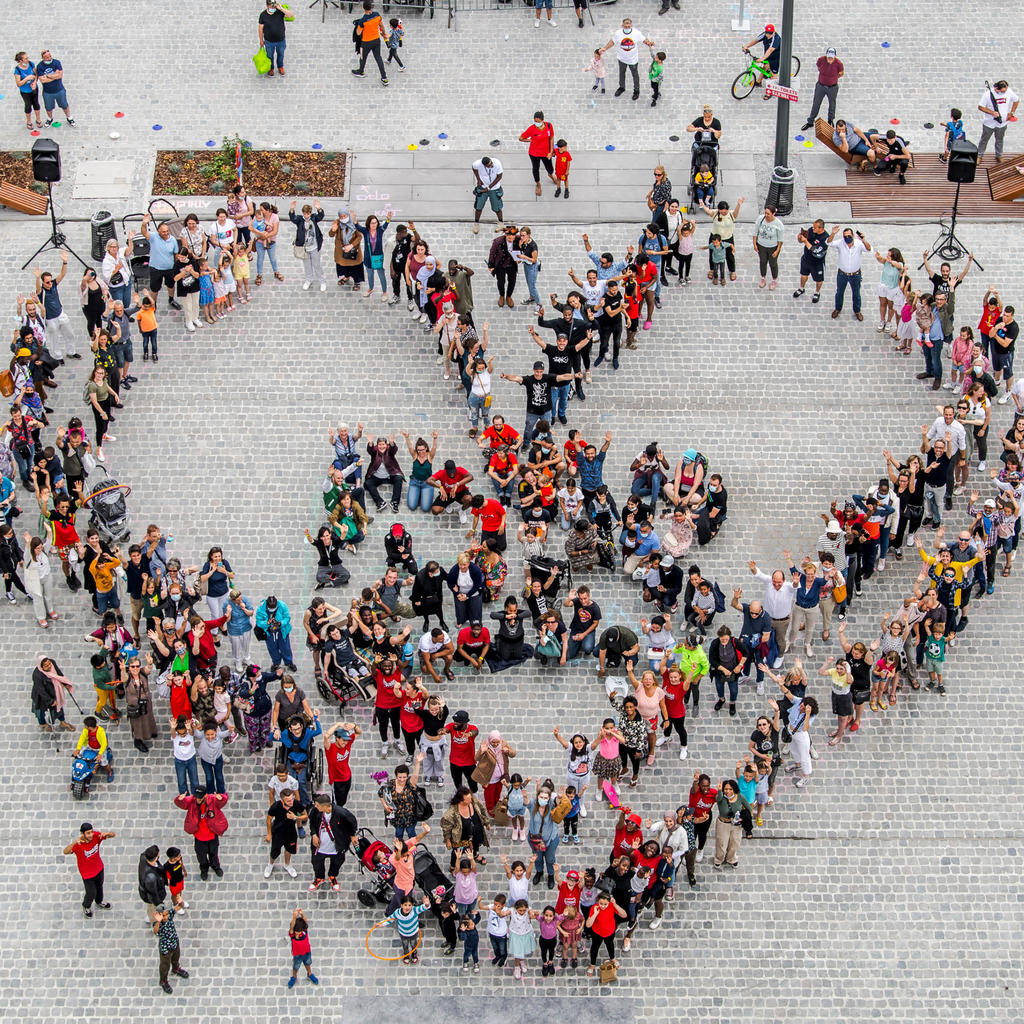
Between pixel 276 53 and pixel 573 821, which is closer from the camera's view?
pixel 573 821

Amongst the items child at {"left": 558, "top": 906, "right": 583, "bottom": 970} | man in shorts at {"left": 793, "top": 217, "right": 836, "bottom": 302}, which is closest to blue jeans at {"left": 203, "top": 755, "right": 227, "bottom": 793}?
child at {"left": 558, "top": 906, "right": 583, "bottom": 970}

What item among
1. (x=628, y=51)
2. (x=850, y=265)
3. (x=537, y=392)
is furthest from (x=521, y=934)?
(x=628, y=51)

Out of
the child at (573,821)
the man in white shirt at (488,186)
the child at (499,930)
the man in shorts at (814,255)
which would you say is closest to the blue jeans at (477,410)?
the man in white shirt at (488,186)

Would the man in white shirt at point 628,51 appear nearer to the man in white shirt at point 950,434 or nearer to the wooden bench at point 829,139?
the wooden bench at point 829,139

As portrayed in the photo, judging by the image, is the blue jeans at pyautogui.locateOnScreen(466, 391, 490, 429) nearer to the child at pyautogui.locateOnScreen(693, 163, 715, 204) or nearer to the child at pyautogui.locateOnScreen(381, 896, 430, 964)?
the child at pyautogui.locateOnScreen(693, 163, 715, 204)

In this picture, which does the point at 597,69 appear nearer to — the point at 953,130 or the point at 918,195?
the point at 918,195

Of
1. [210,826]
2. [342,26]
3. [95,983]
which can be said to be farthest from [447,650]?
[342,26]

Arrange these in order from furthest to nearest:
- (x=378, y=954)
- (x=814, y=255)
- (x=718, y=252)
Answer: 1. (x=718, y=252)
2. (x=814, y=255)
3. (x=378, y=954)
